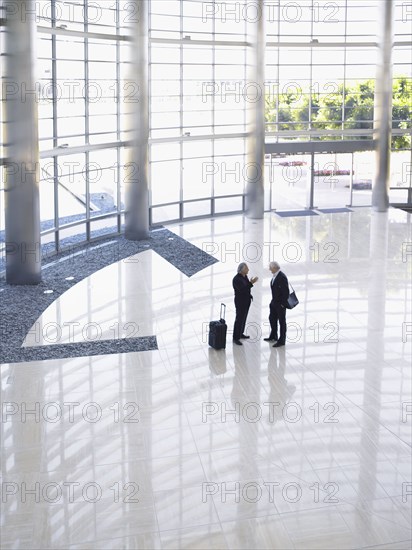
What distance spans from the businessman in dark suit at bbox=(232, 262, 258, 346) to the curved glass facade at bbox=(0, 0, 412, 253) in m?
7.32

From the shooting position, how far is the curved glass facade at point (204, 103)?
1991 centimetres

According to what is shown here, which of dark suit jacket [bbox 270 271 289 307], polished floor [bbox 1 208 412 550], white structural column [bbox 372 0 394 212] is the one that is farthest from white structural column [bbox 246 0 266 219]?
dark suit jacket [bbox 270 271 289 307]

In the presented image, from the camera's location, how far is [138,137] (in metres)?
21.2

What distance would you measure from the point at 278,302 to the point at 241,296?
0.64m

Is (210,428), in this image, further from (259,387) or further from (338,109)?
(338,109)

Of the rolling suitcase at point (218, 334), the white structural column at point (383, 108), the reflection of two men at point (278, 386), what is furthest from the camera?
the white structural column at point (383, 108)

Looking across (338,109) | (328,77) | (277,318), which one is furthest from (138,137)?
(277,318)

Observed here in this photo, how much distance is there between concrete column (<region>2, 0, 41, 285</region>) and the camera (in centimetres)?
1541

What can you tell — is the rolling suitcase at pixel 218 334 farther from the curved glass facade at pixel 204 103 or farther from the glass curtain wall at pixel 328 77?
the glass curtain wall at pixel 328 77

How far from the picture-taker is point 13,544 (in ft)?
22.7

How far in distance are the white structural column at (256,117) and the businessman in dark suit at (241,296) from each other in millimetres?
12457

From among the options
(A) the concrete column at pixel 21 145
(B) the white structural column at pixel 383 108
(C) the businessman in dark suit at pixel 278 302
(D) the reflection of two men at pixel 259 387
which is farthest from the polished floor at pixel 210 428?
(B) the white structural column at pixel 383 108

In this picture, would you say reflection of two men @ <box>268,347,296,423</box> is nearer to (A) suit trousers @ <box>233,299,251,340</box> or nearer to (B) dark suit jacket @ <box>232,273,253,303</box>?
(A) suit trousers @ <box>233,299,251,340</box>

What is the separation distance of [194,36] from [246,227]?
6543 mm
